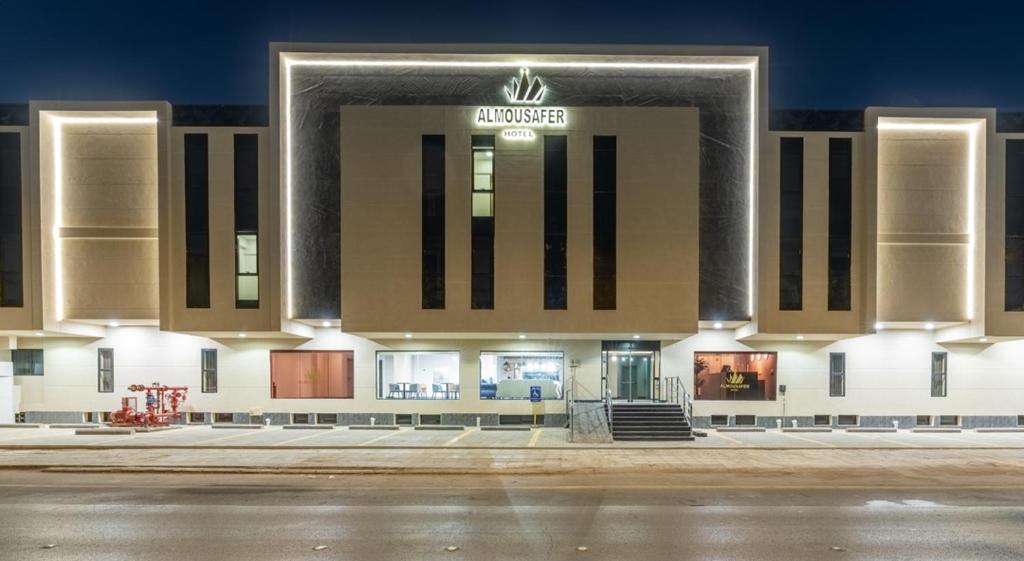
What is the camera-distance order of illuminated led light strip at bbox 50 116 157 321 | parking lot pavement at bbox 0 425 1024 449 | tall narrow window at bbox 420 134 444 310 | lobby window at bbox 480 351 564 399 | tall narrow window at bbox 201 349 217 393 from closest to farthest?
parking lot pavement at bbox 0 425 1024 449 → tall narrow window at bbox 420 134 444 310 → illuminated led light strip at bbox 50 116 157 321 → lobby window at bbox 480 351 564 399 → tall narrow window at bbox 201 349 217 393

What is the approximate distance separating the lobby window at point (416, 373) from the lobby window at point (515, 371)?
1195mm

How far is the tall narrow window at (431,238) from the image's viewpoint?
1959 cm

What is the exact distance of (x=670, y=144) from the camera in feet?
64.0

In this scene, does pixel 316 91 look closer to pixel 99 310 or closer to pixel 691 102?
pixel 99 310

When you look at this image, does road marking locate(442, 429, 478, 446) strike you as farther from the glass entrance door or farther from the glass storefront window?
the glass storefront window

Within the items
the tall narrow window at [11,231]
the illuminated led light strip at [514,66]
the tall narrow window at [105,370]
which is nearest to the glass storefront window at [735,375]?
the illuminated led light strip at [514,66]

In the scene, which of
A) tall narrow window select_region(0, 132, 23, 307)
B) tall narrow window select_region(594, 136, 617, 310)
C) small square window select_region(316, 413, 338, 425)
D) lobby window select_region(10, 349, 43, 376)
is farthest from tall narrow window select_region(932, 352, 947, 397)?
lobby window select_region(10, 349, 43, 376)

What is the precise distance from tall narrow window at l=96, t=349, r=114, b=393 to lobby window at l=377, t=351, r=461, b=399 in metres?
10.6

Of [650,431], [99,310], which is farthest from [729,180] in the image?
[99,310]

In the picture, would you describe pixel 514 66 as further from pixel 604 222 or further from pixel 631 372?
pixel 631 372

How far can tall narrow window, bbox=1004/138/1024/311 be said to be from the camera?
65.1 feet

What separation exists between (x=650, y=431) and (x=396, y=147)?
42.9ft

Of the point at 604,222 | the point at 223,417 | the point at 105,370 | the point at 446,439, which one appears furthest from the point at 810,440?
the point at 105,370

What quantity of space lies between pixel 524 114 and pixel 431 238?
5.45 meters
